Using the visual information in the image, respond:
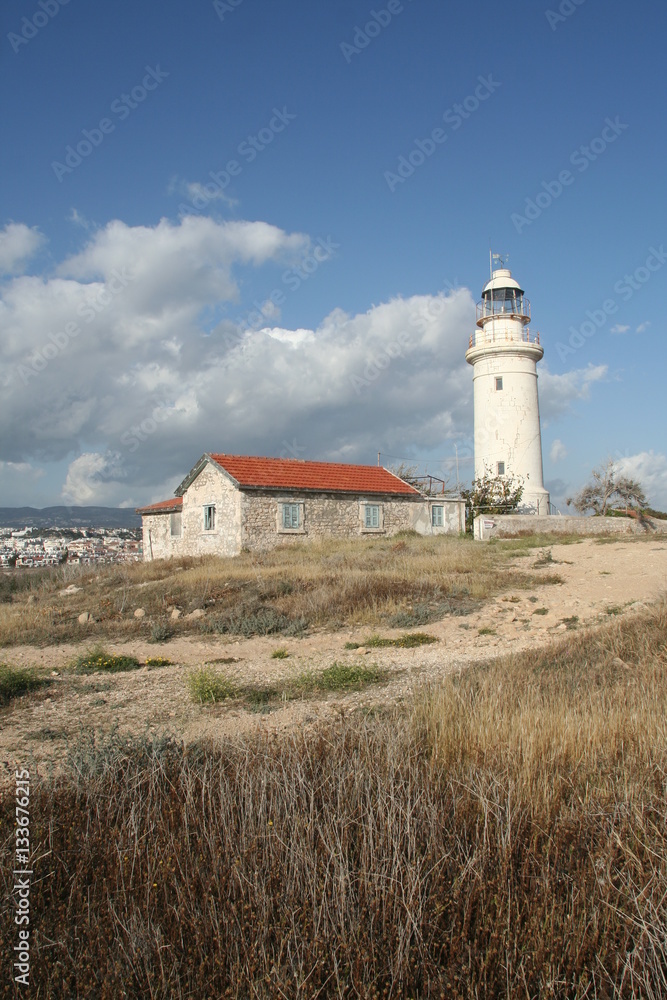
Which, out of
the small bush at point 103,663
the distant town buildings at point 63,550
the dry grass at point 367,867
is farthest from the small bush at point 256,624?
the distant town buildings at point 63,550

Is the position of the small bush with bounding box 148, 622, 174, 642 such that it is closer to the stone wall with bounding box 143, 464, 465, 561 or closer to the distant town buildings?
the stone wall with bounding box 143, 464, 465, 561

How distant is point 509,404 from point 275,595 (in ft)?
63.6

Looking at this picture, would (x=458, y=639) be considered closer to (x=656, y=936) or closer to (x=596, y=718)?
(x=596, y=718)

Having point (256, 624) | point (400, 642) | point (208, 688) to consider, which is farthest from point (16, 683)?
point (400, 642)

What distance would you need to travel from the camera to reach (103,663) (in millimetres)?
8664

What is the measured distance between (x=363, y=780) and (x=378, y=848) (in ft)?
1.68

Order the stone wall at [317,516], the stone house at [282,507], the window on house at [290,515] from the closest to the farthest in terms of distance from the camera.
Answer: the stone wall at [317,516]
the stone house at [282,507]
the window on house at [290,515]

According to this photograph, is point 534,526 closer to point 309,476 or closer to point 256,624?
point 309,476

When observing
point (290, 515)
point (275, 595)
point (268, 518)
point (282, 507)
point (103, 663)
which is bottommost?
point (103, 663)

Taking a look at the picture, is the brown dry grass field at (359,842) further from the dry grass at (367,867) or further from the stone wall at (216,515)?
the stone wall at (216,515)

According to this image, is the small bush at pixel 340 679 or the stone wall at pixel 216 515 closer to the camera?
the small bush at pixel 340 679

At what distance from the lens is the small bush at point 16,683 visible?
274 inches

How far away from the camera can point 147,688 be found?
7172mm

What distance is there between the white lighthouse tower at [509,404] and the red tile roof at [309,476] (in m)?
4.47
